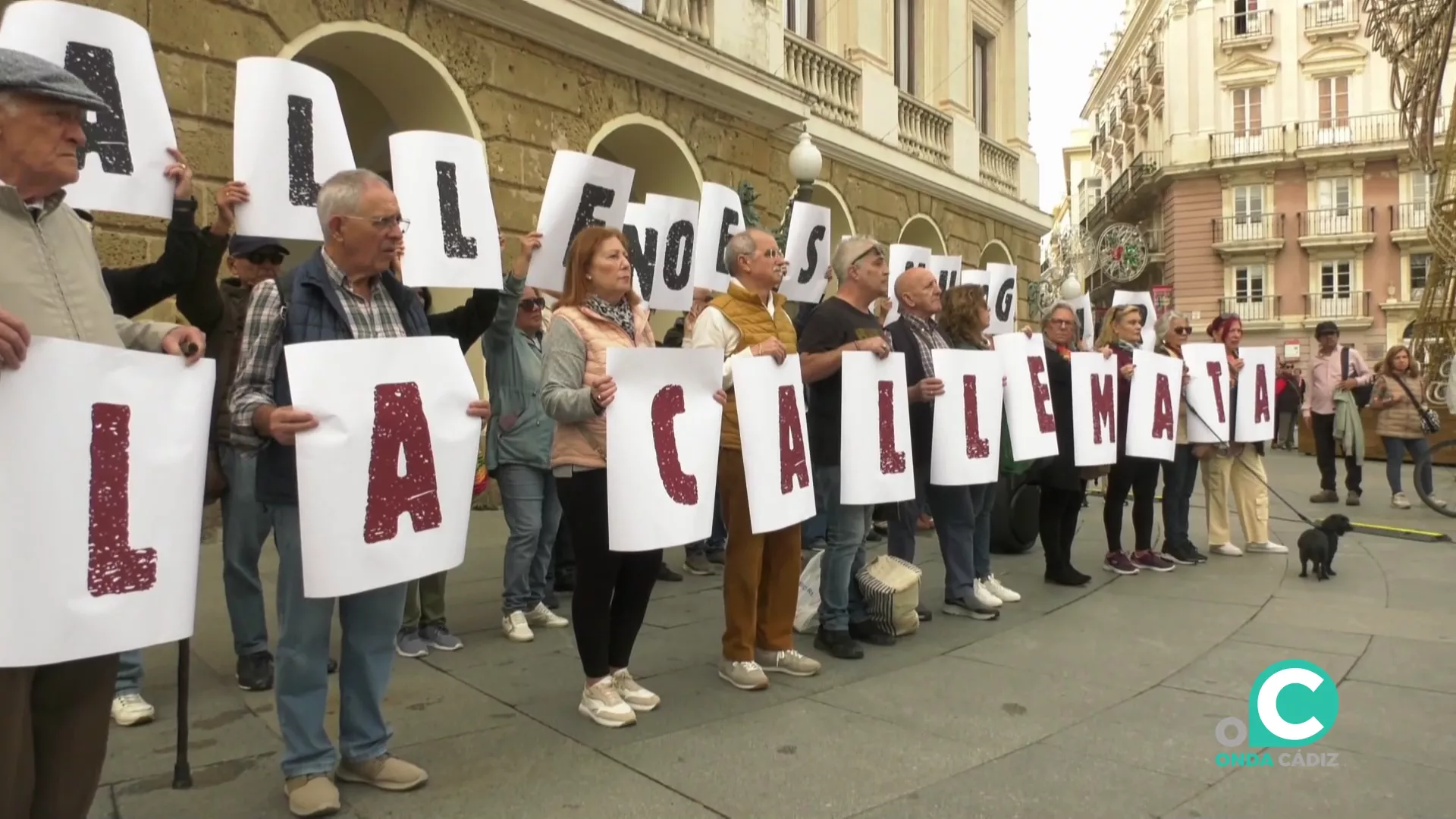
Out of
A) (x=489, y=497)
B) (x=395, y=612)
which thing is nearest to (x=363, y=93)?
(x=489, y=497)

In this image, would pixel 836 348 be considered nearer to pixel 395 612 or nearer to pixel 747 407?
pixel 747 407

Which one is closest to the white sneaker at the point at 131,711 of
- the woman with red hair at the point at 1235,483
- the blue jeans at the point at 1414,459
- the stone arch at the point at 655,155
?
the woman with red hair at the point at 1235,483

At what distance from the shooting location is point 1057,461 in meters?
5.96

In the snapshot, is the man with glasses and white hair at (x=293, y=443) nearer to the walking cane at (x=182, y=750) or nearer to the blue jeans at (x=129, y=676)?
the walking cane at (x=182, y=750)

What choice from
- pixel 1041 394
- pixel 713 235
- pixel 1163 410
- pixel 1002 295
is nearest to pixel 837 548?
pixel 1041 394

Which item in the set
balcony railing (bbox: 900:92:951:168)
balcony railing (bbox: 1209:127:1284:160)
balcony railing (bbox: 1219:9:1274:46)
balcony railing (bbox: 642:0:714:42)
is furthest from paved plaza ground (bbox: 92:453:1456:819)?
balcony railing (bbox: 1219:9:1274:46)

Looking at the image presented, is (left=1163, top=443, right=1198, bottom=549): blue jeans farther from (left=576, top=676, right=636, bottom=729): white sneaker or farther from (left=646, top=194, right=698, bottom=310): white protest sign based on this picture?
(left=576, top=676, right=636, bottom=729): white sneaker

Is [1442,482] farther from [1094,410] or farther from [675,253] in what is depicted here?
[675,253]

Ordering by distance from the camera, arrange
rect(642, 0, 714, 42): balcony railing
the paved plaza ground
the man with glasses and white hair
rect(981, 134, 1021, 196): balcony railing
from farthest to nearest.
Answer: rect(981, 134, 1021, 196): balcony railing, rect(642, 0, 714, 42): balcony railing, the paved plaza ground, the man with glasses and white hair

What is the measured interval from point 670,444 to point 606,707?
3.22ft

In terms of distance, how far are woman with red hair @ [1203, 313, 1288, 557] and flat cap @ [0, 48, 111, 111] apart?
23.3ft

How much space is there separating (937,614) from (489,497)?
4959 millimetres

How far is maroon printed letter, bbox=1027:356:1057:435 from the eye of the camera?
18.4ft

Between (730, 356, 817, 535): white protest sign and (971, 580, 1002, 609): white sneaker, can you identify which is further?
(971, 580, 1002, 609): white sneaker
